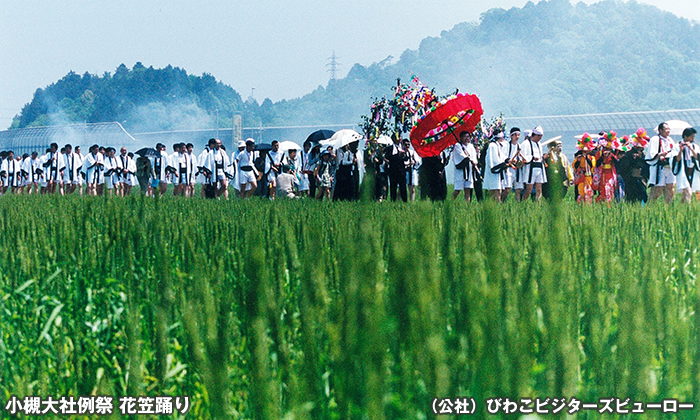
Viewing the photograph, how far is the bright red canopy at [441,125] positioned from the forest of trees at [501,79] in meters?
69.9

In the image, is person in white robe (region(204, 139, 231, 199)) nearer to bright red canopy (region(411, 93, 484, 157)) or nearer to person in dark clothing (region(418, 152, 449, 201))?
bright red canopy (region(411, 93, 484, 157))

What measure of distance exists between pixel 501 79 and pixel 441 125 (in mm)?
84037

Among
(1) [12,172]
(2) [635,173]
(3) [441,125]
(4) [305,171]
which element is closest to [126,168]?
(1) [12,172]

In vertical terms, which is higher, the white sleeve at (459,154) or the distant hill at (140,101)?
the distant hill at (140,101)

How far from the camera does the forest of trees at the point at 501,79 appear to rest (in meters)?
89.5

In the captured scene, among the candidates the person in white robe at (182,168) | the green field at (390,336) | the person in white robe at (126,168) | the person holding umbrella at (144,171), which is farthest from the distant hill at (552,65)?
the green field at (390,336)

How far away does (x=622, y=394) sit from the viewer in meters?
1.34

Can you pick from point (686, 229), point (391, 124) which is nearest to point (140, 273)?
point (686, 229)

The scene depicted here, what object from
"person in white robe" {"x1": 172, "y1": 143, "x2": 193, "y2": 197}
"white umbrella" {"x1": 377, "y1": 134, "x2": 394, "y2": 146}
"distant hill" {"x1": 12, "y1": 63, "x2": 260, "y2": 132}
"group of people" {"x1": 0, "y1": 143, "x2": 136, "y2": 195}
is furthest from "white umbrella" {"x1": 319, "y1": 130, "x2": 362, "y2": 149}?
"distant hill" {"x1": 12, "y1": 63, "x2": 260, "y2": 132}

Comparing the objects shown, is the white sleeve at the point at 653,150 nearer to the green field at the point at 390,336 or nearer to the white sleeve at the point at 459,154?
the white sleeve at the point at 459,154

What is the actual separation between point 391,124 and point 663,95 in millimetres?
83895

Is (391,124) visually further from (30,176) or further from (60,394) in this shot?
(60,394)

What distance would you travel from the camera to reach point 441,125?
1200 centimetres

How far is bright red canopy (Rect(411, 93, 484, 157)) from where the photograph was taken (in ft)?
38.4
